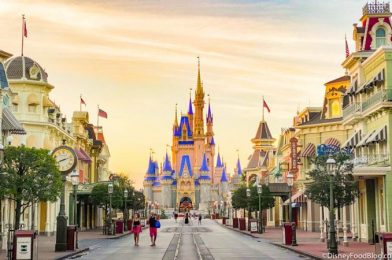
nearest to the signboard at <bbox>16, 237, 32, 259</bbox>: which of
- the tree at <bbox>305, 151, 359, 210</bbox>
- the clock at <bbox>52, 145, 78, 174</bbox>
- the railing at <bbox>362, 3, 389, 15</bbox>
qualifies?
the clock at <bbox>52, 145, 78, 174</bbox>

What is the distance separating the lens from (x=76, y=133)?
74500 mm

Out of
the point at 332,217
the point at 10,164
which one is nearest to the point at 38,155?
the point at 10,164

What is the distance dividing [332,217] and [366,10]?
59.2 feet

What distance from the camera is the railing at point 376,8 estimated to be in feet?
144

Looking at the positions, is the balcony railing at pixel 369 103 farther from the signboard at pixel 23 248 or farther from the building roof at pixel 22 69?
the building roof at pixel 22 69

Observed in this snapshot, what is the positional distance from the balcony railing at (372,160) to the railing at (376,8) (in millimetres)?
9839

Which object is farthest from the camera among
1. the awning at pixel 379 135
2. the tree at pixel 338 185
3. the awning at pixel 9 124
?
the awning at pixel 9 124

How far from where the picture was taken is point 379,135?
123 feet

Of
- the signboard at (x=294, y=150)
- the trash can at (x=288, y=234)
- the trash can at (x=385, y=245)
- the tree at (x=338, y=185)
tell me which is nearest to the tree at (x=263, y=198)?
the signboard at (x=294, y=150)

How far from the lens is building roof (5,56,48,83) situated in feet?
Answer: 189

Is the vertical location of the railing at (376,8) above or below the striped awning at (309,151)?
above

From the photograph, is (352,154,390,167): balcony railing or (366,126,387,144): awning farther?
(352,154,390,167): balcony railing

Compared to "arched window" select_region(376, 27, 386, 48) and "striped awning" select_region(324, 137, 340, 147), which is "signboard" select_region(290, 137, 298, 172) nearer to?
"striped awning" select_region(324, 137, 340, 147)

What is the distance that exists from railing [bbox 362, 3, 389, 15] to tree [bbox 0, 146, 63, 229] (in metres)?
22.2
